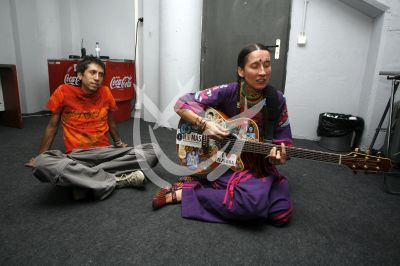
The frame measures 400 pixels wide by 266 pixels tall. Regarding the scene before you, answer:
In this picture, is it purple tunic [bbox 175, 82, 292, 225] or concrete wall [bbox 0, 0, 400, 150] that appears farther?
concrete wall [bbox 0, 0, 400, 150]

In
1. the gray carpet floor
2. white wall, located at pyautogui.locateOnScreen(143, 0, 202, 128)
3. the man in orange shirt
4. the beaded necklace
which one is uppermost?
white wall, located at pyautogui.locateOnScreen(143, 0, 202, 128)

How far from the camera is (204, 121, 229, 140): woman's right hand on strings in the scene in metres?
1.46

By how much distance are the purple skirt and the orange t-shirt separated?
80 cm

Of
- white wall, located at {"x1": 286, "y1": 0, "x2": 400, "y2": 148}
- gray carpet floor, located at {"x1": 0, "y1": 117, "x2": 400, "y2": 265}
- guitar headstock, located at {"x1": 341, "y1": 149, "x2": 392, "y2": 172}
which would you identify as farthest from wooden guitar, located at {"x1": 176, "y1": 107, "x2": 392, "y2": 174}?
white wall, located at {"x1": 286, "y1": 0, "x2": 400, "y2": 148}

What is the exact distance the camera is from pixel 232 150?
1497 millimetres

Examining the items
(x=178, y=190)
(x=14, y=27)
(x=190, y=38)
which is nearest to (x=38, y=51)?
(x=14, y=27)

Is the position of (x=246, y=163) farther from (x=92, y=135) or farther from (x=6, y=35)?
(x=6, y=35)

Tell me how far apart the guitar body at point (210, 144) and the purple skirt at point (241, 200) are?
11 cm

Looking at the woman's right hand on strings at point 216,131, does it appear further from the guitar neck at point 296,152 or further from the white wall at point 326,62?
the white wall at point 326,62

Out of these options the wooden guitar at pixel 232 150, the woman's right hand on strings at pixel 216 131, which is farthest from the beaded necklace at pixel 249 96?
the woman's right hand on strings at pixel 216 131

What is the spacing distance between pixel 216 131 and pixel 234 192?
1.11 feet

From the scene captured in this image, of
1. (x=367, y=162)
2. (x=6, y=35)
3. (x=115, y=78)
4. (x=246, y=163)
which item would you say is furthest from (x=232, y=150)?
(x=6, y=35)

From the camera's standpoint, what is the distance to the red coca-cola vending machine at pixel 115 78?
10.5ft

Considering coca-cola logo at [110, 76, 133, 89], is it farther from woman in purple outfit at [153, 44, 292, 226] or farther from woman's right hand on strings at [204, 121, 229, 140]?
woman's right hand on strings at [204, 121, 229, 140]
